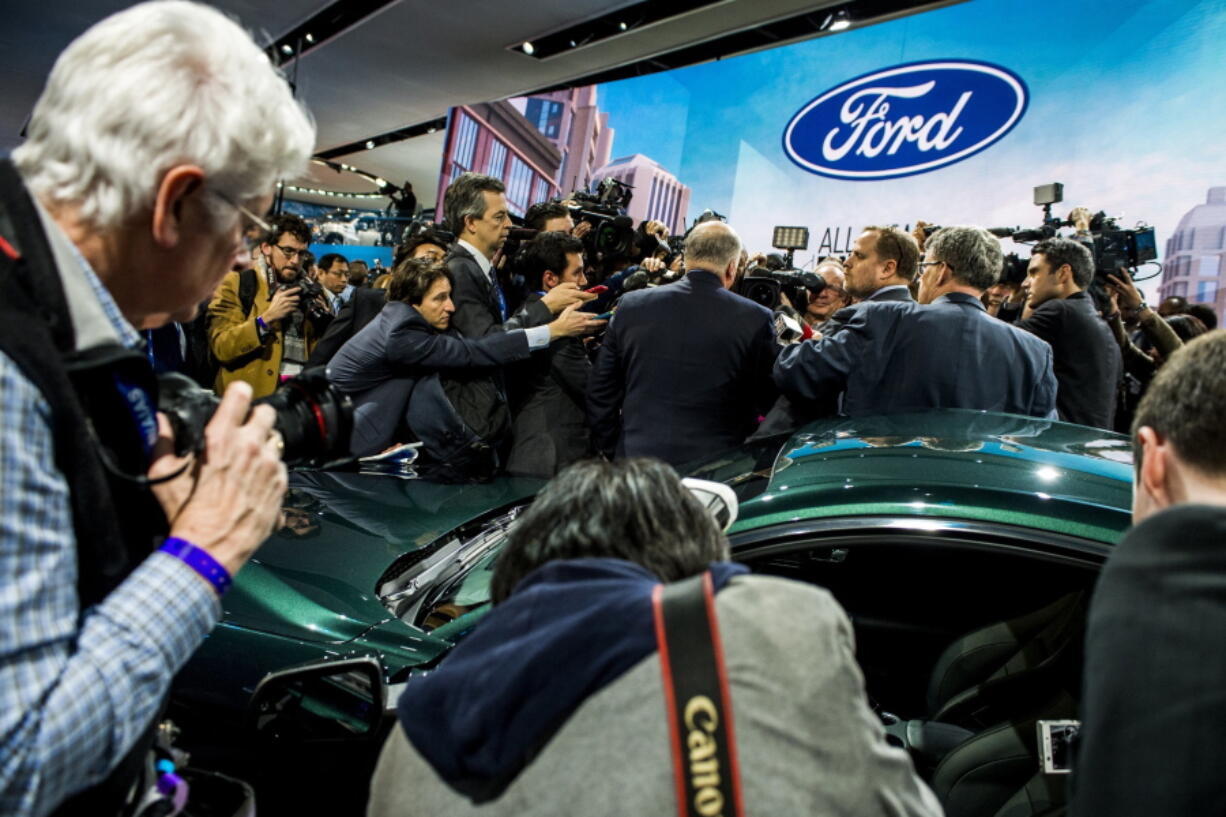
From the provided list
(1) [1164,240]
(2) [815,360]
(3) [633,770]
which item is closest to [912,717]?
(2) [815,360]

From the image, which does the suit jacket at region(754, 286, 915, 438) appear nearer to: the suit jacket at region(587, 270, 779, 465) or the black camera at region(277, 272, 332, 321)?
the suit jacket at region(587, 270, 779, 465)

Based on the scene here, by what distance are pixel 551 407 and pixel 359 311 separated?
1.76m

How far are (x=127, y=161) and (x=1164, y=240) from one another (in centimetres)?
645

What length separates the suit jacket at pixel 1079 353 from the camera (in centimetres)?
394

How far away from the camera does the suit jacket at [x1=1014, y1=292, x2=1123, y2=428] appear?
3.94 metres

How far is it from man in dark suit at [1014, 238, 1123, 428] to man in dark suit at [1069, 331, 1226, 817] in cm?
334

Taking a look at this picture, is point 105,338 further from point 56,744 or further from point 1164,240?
point 1164,240

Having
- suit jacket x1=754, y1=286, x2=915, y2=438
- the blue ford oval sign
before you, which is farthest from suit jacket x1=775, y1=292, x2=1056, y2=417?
the blue ford oval sign

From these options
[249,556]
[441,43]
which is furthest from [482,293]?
[441,43]

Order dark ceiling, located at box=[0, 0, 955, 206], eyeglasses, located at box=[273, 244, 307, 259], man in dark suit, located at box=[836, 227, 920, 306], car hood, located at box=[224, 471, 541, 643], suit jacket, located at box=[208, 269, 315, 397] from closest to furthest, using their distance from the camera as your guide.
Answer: car hood, located at box=[224, 471, 541, 643] → man in dark suit, located at box=[836, 227, 920, 306] → suit jacket, located at box=[208, 269, 315, 397] → eyeglasses, located at box=[273, 244, 307, 259] → dark ceiling, located at box=[0, 0, 955, 206]

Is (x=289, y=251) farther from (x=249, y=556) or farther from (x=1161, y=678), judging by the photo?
(x=1161, y=678)

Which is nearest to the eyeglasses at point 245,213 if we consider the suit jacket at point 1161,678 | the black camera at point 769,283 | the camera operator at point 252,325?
the suit jacket at point 1161,678

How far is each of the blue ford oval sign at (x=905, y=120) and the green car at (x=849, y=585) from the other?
491cm

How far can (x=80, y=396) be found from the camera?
32.0 inches
